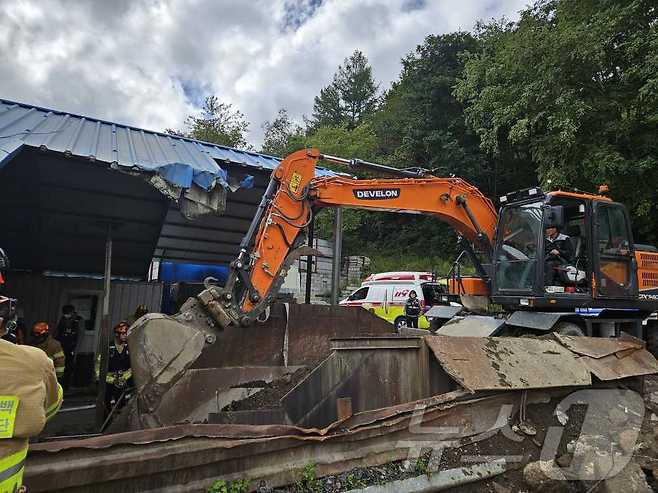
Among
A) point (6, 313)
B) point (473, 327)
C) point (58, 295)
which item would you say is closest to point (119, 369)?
point (6, 313)

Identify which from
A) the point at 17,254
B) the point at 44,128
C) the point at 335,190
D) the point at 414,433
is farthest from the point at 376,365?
the point at 17,254

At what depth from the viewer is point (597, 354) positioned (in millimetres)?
4676

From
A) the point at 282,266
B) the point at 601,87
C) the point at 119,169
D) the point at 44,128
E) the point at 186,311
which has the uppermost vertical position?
the point at 601,87

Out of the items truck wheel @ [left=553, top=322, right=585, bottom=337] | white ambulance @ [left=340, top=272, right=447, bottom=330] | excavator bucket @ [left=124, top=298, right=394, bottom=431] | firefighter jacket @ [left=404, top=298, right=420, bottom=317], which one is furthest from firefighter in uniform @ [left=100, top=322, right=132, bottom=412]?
white ambulance @ [left=340, top=272, right=447, bottom=330]

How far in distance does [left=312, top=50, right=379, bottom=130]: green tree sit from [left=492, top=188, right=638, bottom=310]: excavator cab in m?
35.8

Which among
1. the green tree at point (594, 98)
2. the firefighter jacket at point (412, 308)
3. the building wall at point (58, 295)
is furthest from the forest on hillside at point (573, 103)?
the building wall at point (58, 295)

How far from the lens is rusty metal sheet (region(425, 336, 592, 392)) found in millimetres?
3850

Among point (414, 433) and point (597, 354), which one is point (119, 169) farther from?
point (597, 354)

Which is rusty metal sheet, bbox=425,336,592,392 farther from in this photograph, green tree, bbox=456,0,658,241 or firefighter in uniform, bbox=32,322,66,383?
green tree, bbox=456,0,658,241

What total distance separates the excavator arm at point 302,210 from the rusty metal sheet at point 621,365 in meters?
1.99

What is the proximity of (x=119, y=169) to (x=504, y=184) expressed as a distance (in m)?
20.1

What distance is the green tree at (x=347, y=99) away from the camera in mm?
40688

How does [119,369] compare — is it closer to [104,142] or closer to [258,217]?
[258,217]

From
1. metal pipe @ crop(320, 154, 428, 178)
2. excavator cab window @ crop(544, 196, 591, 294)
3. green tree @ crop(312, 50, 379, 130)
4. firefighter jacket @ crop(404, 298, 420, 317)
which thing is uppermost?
green tree @ crop(312, 50, 379, 130)
